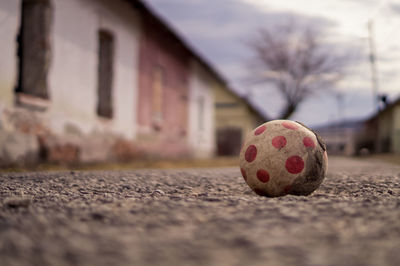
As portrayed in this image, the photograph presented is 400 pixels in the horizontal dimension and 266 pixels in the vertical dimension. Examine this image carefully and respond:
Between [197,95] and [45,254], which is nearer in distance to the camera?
[45,254]

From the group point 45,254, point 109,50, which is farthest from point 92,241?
point 109,50

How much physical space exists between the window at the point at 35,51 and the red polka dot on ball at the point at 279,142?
5.28 m

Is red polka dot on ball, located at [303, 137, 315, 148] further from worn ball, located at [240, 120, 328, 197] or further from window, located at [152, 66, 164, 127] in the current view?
window, located at [152, 66, 164, 127]

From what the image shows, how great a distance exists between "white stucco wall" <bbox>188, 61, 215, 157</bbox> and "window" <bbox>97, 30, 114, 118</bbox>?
6.54 metres

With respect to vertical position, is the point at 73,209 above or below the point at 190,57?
below

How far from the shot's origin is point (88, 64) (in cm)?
916

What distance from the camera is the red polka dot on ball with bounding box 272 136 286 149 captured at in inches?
146

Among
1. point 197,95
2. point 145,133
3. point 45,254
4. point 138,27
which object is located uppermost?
point 138,27

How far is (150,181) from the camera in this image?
17.0 ft

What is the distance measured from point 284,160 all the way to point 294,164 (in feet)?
0.31

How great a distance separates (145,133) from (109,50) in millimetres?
2723

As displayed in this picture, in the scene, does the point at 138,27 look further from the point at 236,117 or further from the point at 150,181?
the point at 236,117

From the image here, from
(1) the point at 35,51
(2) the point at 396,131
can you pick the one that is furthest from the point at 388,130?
(1) the point at 35,51

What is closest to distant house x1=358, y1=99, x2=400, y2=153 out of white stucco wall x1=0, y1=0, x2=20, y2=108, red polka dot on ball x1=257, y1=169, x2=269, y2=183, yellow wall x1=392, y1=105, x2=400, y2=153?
yellow wall x1=392, y1=105, x2=400, y2=153
